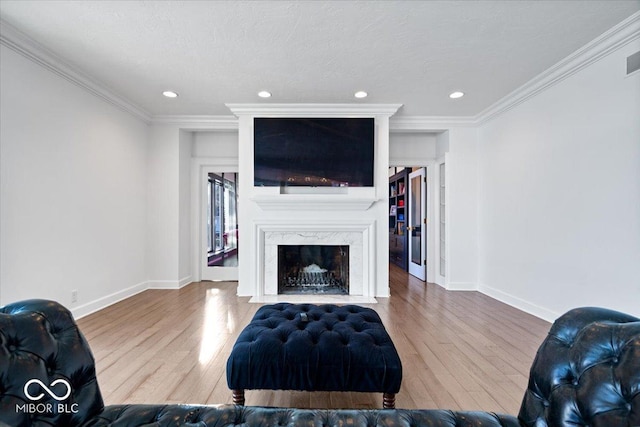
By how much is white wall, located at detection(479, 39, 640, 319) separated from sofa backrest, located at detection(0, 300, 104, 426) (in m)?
3.81

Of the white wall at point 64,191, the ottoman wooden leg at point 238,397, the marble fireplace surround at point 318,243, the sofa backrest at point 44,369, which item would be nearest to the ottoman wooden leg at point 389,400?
the ottoman wooden leg at point 238,397

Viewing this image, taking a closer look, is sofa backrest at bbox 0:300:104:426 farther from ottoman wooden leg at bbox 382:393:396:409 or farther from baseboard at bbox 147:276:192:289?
baseboard at bbox 147:276:192:289

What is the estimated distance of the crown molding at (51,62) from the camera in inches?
95.3

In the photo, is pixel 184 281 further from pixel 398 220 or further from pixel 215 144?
pixel 398 220

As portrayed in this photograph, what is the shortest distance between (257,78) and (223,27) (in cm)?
90

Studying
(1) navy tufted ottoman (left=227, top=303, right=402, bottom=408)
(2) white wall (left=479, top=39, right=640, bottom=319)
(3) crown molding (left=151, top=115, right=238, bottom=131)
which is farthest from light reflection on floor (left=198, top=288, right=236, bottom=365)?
(2) white wall (left=479, top=39, right=640, bottom=319)

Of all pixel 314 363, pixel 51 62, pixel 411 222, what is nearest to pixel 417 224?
pixel 411 222

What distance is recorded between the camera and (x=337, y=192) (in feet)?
14.0

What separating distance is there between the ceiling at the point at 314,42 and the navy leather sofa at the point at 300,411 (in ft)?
7.60

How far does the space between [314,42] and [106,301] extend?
4005mm

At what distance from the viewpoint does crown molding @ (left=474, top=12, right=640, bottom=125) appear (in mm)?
2357

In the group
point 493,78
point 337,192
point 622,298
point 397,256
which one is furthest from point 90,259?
point 397,256

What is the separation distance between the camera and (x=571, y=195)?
2.90 metres

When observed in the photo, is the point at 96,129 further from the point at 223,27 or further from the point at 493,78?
the point at 493,78
